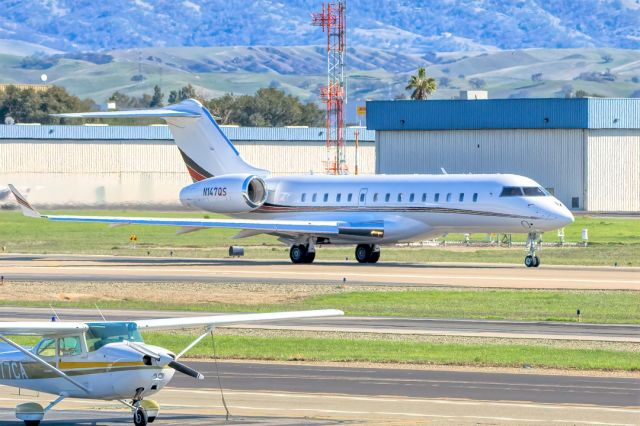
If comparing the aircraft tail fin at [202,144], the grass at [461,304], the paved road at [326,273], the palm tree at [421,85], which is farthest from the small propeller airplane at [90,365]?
the palm tree at [421,85]

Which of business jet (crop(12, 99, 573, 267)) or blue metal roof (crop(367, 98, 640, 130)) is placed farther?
blue metal roof (crop(367, 98, 640, 130))

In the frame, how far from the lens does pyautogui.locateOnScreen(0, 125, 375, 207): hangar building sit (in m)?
104

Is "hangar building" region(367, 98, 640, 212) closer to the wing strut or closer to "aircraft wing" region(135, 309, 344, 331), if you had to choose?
"aircraft wing" region(135, 309, 344, 331)

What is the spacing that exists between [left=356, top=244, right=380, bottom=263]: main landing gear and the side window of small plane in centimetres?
3600

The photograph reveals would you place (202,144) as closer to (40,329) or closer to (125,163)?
(40,329)

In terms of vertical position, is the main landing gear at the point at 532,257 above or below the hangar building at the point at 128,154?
below

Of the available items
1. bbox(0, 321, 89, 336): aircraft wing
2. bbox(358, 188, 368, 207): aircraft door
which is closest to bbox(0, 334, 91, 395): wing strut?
bbox(0, 321, 89, 336): aircraft wing

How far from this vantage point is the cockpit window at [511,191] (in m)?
53.4

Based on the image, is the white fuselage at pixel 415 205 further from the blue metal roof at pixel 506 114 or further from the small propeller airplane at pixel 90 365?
the blue metal roof at pixel 506 114

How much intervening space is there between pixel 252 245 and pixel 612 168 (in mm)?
31998

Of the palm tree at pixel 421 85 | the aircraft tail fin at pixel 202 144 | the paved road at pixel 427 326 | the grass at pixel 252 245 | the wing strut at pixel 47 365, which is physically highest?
the palm tree at pixel 421 85

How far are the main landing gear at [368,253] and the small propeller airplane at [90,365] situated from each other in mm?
35501

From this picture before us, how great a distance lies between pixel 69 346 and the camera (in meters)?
21.4

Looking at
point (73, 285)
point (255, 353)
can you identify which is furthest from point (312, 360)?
point (73, 285)
